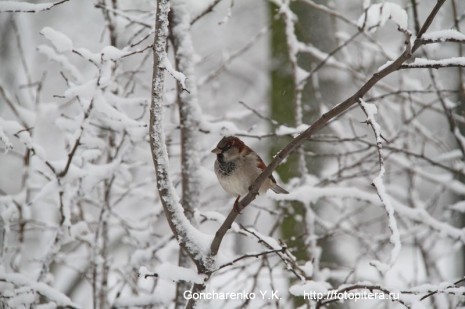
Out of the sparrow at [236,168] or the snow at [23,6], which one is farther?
the sparrow at [236,168]

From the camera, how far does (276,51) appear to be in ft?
19.0

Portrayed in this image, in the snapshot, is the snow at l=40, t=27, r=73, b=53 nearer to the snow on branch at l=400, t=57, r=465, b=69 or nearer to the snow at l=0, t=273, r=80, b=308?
the snow at l=0, t=273, r=80, b=308

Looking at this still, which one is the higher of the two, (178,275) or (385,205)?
(385,205)

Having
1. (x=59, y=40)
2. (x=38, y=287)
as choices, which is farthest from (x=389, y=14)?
(x=38, y=287)

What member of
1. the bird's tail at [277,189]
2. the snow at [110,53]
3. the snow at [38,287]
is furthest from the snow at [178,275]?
the bird's tail at [277,189]

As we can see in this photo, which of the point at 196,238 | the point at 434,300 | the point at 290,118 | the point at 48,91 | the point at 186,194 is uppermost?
the point at 48,91

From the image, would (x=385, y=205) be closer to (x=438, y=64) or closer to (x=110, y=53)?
(x=438, y=64)

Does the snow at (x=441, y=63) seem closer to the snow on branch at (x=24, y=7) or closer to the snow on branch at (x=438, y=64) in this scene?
the snow on branch at (x=438, y=64)

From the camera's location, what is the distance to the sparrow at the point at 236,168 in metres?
3.31

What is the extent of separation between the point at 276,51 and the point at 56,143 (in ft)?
19.5

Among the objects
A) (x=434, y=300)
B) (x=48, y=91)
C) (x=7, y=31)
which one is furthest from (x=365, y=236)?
(x=48, y=91)

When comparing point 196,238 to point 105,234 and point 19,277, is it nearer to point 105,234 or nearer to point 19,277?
point 19,277

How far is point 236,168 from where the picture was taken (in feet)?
10.9

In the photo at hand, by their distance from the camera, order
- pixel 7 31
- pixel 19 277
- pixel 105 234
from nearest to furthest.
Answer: pixel 19 277 < pixel 105 234 < pixel 7 31
